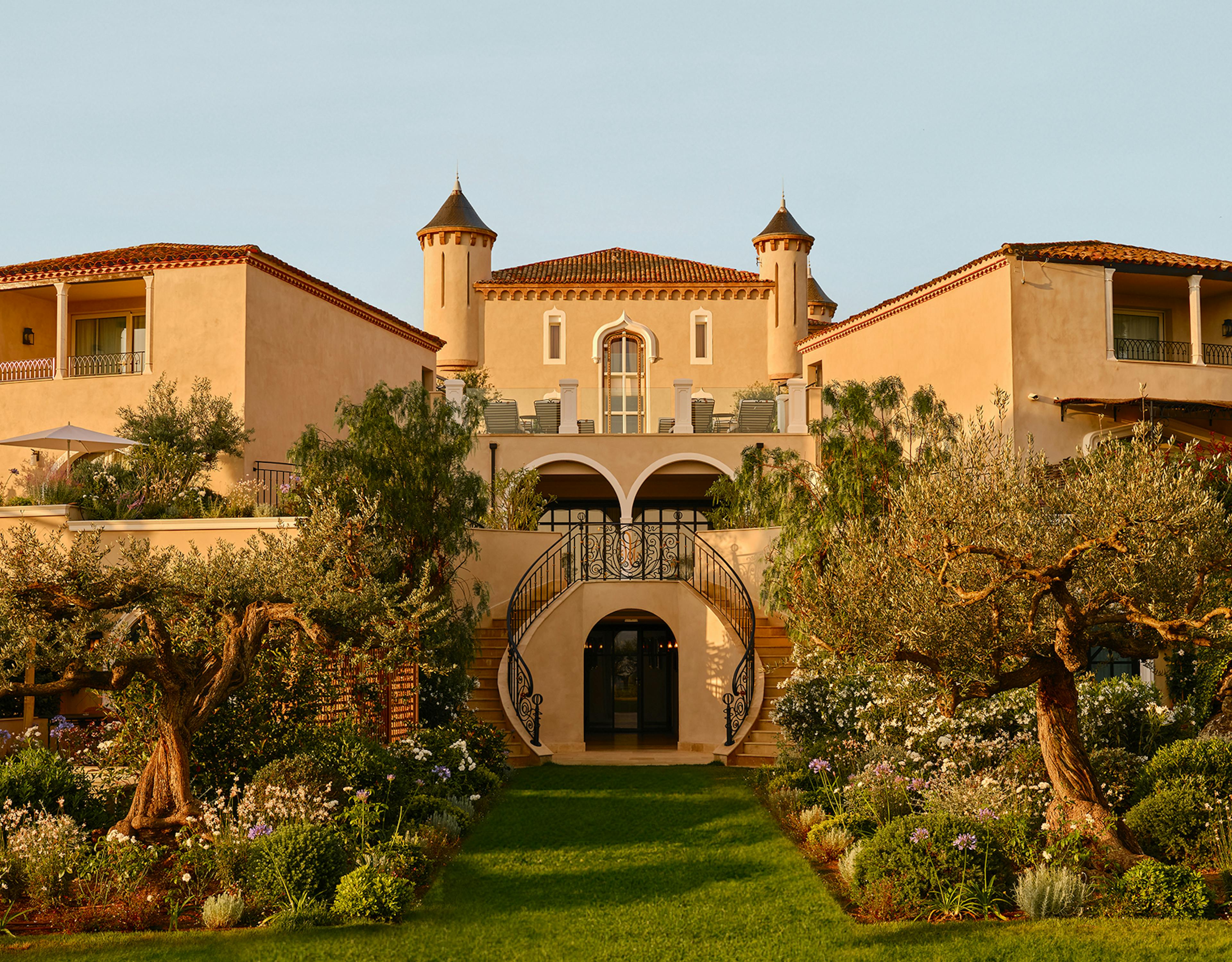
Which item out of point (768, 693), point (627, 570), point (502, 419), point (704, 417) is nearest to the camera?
point (768, 693)

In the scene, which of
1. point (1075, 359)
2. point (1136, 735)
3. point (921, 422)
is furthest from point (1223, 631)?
point (1075, 359)

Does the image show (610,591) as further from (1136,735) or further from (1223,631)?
(1223,631)

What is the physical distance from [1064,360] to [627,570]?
28.2 feet

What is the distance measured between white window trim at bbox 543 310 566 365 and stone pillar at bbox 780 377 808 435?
1047 cm

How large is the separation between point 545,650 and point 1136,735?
29.5 ft

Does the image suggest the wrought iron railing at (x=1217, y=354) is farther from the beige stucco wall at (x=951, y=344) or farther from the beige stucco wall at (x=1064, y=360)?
the beige stucco wall at (x=951, y=344)

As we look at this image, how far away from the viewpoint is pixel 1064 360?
838 inches

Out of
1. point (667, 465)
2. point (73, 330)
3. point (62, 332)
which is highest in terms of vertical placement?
point (73, 330)

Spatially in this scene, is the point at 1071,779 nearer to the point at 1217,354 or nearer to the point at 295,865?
the point at 295,865

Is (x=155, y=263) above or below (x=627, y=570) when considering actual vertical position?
above

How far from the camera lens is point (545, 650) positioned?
62.6ft

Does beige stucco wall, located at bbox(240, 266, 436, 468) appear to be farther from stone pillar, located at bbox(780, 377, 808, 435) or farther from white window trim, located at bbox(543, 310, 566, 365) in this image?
white window trim, located at bbox(543, 310, 566, 365)

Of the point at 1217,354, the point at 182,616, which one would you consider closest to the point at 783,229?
the point at 1217,354

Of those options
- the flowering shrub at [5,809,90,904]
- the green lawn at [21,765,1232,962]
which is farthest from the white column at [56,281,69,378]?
the green lawn at [21,765,1232,962]
